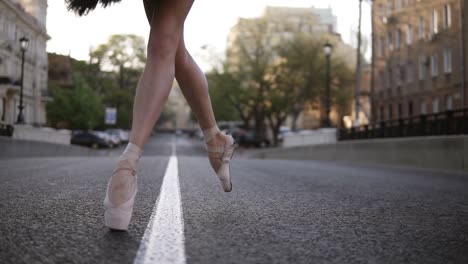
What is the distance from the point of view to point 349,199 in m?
3.58

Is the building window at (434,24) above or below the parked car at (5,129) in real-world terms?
above

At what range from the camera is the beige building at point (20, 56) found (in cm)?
437

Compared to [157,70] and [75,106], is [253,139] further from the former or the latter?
[157,70]

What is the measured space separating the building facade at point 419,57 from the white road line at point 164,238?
27.0 m

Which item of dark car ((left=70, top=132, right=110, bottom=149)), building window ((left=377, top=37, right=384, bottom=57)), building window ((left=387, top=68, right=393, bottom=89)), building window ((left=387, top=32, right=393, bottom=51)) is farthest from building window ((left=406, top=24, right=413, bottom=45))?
dark car ((left=70, top=132, right=110, bottom=149))

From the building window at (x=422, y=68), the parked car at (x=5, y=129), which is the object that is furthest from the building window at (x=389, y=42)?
the parked car at (x=5, y=129)

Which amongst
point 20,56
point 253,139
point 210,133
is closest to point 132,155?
point 210,133

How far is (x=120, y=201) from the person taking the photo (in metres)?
2.20

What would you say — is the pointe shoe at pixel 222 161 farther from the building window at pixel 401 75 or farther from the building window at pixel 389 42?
the building window at pixel 389 42

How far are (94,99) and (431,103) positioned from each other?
34390 millimetres

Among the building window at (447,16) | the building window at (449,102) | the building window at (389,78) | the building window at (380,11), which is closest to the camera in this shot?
the building window at (447,16)

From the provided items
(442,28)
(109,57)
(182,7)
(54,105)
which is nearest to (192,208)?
(182,7)

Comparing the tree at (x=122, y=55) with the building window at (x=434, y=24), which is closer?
the building window at (x=434, y=24)

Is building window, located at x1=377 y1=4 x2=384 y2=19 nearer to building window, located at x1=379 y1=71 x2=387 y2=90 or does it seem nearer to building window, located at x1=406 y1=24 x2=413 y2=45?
building window, located at x1=406 y1=24 x2=413 y2=45
